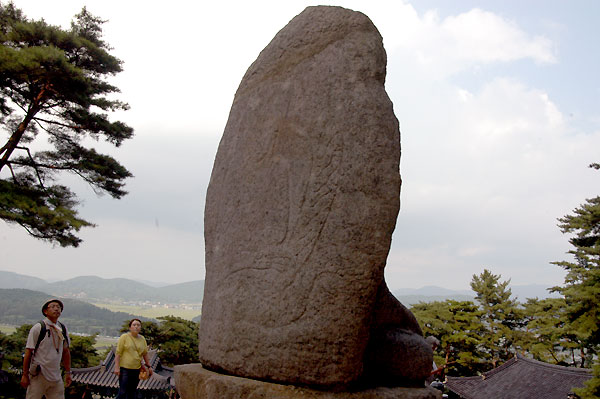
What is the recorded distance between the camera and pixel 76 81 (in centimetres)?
1191

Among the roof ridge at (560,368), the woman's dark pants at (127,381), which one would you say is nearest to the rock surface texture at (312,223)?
the woman's dark pants at (127,381)

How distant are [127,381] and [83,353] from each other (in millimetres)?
17774

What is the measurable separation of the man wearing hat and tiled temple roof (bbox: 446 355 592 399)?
20.9 metres

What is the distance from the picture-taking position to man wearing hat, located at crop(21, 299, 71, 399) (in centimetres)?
429

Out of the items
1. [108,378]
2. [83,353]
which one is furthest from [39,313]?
[108,378]

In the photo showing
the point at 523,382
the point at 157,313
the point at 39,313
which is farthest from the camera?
the point at 157,313

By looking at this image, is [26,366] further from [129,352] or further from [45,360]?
[129,352]

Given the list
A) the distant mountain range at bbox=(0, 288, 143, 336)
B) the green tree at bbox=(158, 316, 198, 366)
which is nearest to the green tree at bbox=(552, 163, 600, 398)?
the green tree at bbox=(158, 316, 198, 366)

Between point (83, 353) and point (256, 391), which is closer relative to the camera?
point (256, 391)

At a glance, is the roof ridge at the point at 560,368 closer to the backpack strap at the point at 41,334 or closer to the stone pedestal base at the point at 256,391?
the stone pedestal base at the point at 256,391

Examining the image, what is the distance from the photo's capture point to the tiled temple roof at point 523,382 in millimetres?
19438

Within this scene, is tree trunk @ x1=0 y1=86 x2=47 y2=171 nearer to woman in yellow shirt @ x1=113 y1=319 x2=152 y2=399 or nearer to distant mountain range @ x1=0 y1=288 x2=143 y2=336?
woman in yellow shirt @ x1=113 y1=319 x2=152 y2=399

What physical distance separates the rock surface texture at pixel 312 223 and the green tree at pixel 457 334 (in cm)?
2727

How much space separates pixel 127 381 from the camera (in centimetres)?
501
